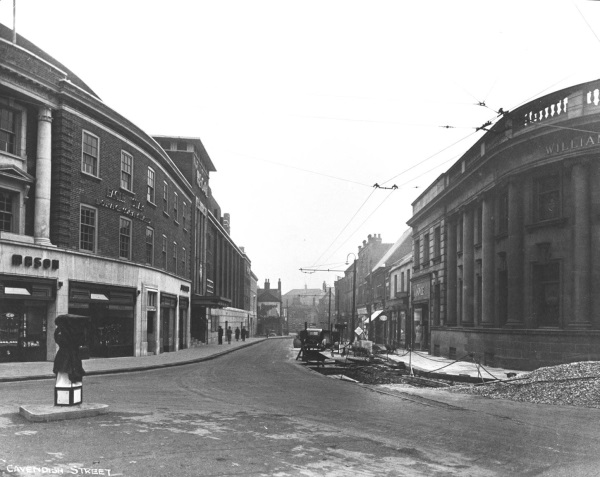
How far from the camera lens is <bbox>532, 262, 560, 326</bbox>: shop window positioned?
22641 mm

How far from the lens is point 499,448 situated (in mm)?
8344

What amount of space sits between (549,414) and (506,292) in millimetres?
14294

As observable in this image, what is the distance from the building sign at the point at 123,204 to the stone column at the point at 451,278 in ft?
54.0

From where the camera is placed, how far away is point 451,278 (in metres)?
34.5

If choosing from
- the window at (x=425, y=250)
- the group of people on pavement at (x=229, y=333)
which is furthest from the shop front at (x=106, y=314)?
the group of people on pavement at (x=229, y=333)

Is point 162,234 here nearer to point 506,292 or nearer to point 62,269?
point 62,269

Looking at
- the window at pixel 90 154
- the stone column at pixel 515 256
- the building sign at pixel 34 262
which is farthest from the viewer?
the window at pixel 90 154

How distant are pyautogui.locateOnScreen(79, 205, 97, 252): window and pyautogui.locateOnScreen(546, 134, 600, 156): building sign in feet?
60.0

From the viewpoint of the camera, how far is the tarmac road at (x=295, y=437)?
273 inches

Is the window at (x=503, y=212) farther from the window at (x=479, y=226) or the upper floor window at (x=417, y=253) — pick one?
the upper floor window at (x=417, y=253)

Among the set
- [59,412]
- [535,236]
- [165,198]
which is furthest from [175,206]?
[59,412]

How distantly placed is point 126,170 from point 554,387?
2138cm

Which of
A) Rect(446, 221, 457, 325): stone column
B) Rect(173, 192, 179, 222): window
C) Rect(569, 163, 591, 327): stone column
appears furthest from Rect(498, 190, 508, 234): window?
Rect(173, 192, 179, 222): window

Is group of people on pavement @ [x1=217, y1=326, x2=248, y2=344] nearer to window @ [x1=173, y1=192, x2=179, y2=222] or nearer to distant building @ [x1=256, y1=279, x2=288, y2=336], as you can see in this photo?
window @ [x1=173, y1=192, x2=179, y2=222]
